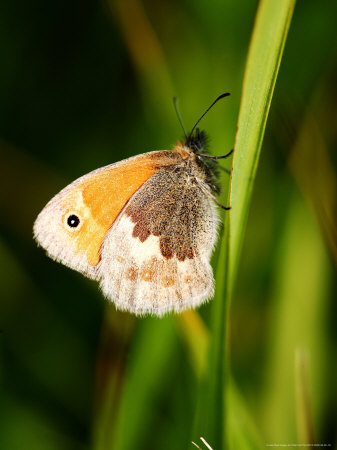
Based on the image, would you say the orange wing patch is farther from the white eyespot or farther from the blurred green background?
the blurred green background

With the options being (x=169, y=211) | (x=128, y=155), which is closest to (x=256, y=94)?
(x=169, y=211)

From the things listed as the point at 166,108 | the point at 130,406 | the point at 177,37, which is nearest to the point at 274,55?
the point at 166,108

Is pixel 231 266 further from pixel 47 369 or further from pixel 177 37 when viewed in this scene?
pixel 177 37

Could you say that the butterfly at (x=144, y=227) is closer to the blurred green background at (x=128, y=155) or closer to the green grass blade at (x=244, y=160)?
the blurred green background at (x=128, y=155)

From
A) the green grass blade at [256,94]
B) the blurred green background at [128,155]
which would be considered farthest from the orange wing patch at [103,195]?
the green grass blade at [256,94]

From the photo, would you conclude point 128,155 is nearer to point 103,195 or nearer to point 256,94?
point 103,195

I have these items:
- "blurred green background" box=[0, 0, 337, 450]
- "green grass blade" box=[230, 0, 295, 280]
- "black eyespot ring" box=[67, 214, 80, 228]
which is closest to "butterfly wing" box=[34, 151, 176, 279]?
"black eyespot ring" box=[67, 214, 80, 228]
